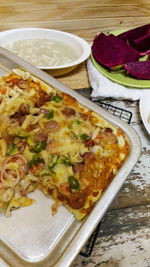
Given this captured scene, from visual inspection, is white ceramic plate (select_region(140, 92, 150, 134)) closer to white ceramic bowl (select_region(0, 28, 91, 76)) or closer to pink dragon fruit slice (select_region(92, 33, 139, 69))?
pink dragon fruit slice (select_region(92, 33, 139, 69))

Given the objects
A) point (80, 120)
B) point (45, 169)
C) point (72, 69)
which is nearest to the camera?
point (45, 169)

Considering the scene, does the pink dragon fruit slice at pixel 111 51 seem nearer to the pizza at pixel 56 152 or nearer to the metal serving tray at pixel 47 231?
the pizza at pixel 56 152

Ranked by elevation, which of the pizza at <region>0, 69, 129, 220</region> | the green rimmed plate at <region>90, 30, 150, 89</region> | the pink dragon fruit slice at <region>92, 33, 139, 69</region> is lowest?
the green rimmed plate at <region>90, 30, 150, 89</region>

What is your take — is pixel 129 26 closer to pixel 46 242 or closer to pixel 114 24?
pixel 114 24

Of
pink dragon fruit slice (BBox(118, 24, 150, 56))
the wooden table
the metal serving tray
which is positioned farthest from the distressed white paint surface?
pink dragon fruit slice (BBox(118, 24, 150, 56))

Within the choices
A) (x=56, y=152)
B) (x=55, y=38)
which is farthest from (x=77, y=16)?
(x=56, y=152)

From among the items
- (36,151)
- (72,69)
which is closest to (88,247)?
(36,151)

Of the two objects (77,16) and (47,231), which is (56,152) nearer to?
(47,231)
